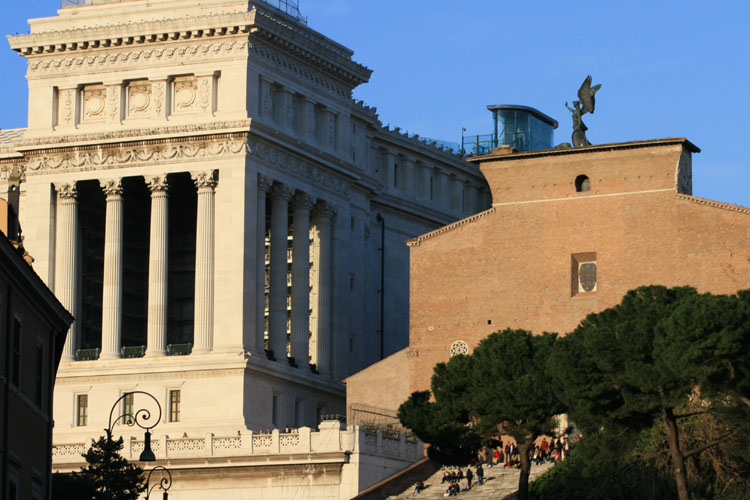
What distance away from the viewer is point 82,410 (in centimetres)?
10000

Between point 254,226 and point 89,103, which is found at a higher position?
point 89,103

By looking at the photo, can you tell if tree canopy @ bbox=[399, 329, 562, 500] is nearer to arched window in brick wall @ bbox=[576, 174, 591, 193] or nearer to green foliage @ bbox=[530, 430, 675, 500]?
green foliage @ bbox=[530, 430, 675, 500]

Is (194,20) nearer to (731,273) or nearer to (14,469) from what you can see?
(731,273)

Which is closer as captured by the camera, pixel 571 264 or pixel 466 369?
pixel 466 369

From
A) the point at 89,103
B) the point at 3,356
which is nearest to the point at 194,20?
the point at 89,103

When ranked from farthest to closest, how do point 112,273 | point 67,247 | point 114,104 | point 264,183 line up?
point 67,247, point 114,104, point 112,273, point 264,183

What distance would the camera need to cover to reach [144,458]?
5947 cm

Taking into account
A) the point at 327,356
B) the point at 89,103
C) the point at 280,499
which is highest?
the point at 89,103

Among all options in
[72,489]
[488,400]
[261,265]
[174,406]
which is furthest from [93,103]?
[72,489]

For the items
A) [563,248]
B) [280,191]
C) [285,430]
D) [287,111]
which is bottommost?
[285,430]

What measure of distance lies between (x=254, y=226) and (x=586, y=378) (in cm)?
3277

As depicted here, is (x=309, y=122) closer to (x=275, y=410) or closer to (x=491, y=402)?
(x=275, y=410)

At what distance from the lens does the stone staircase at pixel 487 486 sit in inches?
3238

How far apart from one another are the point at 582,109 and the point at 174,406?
936 inches
